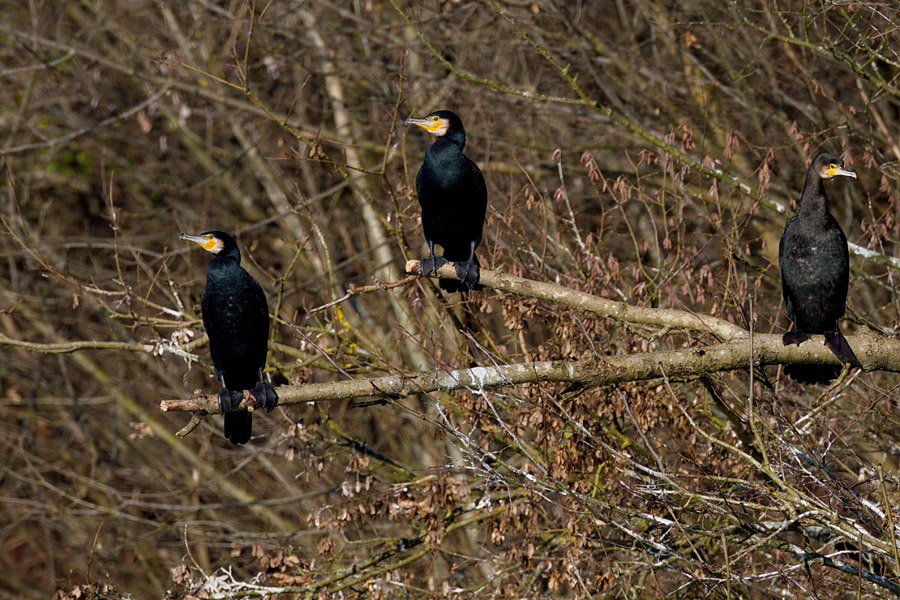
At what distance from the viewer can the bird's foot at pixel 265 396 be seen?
14.2 feet

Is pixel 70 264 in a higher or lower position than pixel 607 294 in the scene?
lower

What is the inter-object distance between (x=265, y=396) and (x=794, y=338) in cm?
217

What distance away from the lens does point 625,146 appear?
827cm

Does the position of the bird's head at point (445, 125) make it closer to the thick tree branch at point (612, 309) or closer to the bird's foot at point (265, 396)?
the thick tree branch at point (612, 309)

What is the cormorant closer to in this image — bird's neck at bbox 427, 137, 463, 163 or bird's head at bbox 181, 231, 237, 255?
bird's neck at bbox 427, 137, 463, 163

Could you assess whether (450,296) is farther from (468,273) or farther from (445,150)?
(468,273)

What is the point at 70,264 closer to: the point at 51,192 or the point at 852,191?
the point at 51,192

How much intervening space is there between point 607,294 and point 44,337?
289 inches

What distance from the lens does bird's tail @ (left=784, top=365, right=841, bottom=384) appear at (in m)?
4.42

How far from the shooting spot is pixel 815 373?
4.46 m

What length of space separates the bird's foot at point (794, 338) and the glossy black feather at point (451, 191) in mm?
1773

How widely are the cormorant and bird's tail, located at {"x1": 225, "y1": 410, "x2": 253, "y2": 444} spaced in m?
2.57

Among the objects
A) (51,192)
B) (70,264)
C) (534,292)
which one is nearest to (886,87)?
(534,292)

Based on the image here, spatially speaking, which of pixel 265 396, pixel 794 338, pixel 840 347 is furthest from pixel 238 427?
pixel 840 347
